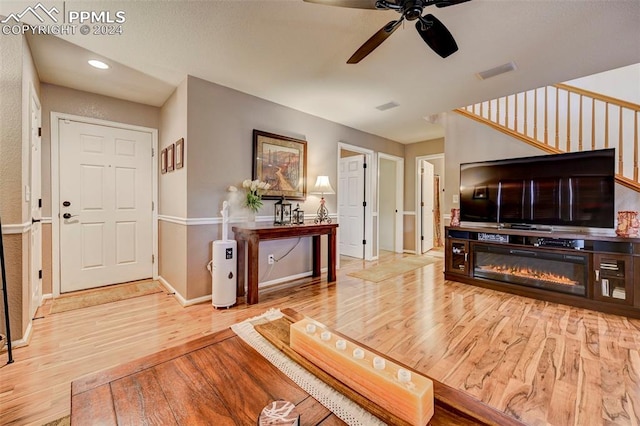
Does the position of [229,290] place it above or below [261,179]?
below

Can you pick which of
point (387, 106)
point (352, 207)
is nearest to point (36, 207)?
point (387, 106)

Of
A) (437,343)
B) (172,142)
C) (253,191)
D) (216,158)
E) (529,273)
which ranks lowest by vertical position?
(437,343)

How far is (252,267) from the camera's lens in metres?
2.93

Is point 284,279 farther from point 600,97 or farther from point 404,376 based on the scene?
point 600,97

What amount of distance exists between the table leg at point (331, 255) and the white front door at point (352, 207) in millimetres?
1511

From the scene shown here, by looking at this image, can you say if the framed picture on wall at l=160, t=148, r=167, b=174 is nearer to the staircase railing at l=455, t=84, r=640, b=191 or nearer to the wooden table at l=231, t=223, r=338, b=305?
the wooden table at l=231, t=223, r=338, b=305

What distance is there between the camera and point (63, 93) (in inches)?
124

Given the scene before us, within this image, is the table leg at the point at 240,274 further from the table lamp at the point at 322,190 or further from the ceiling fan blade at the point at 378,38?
the ceiling fan blade at the point at 378,38

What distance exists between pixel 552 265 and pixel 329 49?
343 centimetres

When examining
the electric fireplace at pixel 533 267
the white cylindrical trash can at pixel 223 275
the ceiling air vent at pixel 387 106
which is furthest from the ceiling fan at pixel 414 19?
the electric fireplace at pixel 533 267

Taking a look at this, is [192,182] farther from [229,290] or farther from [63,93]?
[63,93]

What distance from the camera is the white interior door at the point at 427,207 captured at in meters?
6.02

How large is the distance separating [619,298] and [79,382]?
4242mm

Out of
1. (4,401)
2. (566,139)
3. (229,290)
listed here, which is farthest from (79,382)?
(566,139)
